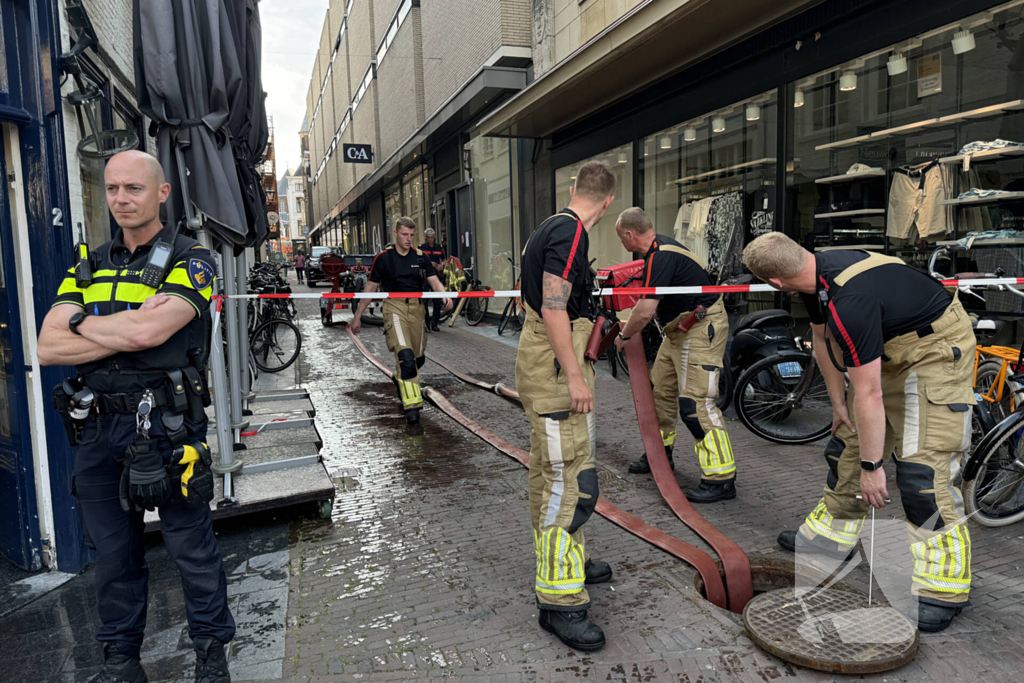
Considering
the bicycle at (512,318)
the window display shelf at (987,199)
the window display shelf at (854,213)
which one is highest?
the window display shelf at (854,213)

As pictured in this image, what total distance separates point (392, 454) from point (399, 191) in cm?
2396

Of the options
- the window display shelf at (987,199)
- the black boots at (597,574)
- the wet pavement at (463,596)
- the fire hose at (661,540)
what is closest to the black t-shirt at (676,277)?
the wet pavement at (463,596)

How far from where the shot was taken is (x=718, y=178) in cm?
920

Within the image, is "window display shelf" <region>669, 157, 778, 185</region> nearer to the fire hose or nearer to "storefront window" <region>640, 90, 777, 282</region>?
"storefront window" <region>640, 90, 777, 282</region>

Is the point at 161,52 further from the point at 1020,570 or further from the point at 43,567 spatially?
the point at 1020,570

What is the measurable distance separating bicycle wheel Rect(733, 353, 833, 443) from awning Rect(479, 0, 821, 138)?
13.0 feet

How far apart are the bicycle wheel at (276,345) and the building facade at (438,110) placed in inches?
259

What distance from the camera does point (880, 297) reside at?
2.77 metres

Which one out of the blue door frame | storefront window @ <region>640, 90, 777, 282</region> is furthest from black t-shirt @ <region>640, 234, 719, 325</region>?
storefront window @ <region>640, 90, 777, 282</region>

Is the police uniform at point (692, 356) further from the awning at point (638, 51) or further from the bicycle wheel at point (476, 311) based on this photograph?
the bicycle wheel at point (476, 311)

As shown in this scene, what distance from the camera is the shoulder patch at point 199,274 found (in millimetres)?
2441

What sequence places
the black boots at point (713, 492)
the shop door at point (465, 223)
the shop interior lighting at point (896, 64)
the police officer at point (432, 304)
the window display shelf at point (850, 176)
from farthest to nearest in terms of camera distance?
the shop door at point (465, 223)
the police officer at point (432, 304)
the window display shelf at point (850, 176)
the shop interior lighting at point (896, 64)
the black boots at point (713, 492)

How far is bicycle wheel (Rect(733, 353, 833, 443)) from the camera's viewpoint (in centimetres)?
544

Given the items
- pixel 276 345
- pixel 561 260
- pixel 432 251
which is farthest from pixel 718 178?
pixel 561 260
